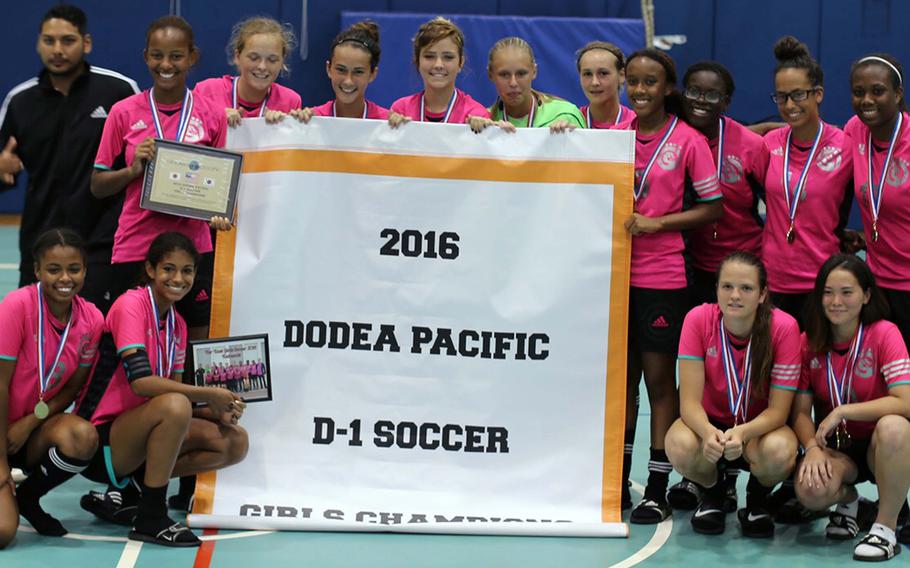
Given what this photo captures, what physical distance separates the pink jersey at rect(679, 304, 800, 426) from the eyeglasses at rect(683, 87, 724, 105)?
0.83 metres

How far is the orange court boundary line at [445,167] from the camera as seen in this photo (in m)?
4.38

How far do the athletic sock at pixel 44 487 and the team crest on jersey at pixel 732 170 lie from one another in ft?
8.84

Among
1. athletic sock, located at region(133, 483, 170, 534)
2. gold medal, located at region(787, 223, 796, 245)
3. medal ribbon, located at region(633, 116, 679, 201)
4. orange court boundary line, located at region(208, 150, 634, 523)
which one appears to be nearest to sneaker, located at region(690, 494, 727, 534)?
orange court boundary line, located at region(208, 150, 634, 523)

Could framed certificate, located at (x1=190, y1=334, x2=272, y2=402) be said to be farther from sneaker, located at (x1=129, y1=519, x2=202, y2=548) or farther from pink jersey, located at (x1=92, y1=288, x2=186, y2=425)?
sneaker, located at (x1=129, y1=519, x2=202, y2=548)

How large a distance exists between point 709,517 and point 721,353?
64 centimetres

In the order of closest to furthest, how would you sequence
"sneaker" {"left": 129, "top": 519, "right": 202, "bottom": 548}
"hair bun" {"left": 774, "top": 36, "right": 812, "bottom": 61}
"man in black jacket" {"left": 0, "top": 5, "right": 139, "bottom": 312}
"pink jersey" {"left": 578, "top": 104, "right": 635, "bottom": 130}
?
"sneaker" {"left": 129, "top": 519, "right": 202, "bottom": 548}
"hair bun" {"left": 774, "top": 36, "right": 812, "bottom": 61}
"pink jersey" {"left": 578, "top": 104, "right": 635, "bottom": 130}
"man in black jacket" {"left": 0, "top": 5, "right": 139, "bottom": 312}

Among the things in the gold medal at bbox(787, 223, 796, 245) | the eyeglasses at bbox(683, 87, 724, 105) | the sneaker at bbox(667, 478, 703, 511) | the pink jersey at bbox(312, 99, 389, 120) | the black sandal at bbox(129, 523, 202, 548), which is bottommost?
the black sandal at bbox(129, 523, 202, 548)

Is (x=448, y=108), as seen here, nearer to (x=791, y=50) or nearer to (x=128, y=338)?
Result: (x=791, y=50)

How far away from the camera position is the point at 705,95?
453 cm

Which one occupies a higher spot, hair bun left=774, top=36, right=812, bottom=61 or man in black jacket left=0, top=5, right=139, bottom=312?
hair bun left=774, top=36, right=812, bottom=61

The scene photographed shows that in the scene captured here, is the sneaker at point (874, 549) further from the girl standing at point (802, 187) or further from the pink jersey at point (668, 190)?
the pink jersey at point (668, 190)

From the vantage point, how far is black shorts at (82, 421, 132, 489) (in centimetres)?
413

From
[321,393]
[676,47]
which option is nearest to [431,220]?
[321,393]

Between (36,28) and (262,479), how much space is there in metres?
9.69
